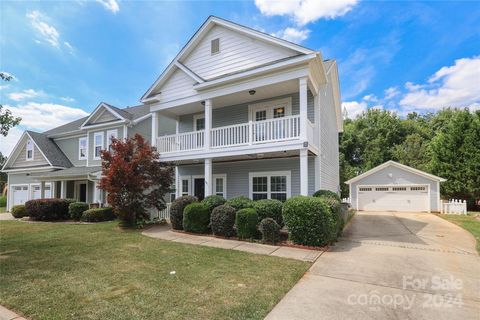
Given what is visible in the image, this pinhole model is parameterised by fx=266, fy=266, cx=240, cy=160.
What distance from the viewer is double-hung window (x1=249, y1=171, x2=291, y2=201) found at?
12727 mm

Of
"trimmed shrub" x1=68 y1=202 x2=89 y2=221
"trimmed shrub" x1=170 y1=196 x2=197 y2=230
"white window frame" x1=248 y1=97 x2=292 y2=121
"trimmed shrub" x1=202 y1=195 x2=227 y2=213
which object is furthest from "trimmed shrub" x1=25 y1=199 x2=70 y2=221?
"white window frame" x1=248 y1=97 x2=292 y2=121

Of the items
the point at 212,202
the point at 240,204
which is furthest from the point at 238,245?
the point at 212,202

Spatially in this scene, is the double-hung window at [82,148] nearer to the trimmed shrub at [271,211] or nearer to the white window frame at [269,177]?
the white window frame at [269,177]

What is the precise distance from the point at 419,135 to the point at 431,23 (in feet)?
99.3

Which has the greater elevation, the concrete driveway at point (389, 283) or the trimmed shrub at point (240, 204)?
the trimmed shrub at point (240, 204)

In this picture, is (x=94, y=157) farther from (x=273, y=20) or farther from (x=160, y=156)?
(x=273, y=20)

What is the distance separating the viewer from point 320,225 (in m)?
7.93

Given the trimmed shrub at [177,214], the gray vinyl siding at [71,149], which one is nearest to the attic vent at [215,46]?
the trimmed shrub at [177,214]

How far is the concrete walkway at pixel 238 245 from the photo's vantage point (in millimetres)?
7223

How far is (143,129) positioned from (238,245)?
14547 mm

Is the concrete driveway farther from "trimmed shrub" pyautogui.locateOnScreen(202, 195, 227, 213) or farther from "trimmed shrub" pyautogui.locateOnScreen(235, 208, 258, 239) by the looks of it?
"trimmed shrub" pyautogui.locateOnScreen(202, 195, 227, 213)

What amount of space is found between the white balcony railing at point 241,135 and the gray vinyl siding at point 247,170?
1.94m

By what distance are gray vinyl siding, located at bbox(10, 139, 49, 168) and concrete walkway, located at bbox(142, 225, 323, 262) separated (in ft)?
55.7

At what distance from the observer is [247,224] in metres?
9.09
